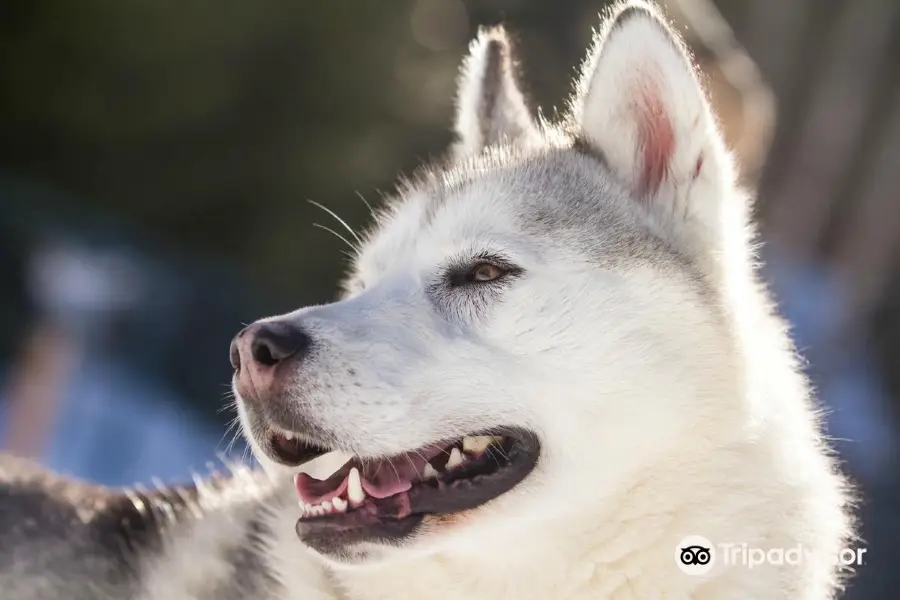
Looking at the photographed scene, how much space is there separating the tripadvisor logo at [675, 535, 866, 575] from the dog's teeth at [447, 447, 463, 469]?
0.36m

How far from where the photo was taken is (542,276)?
4.57ft

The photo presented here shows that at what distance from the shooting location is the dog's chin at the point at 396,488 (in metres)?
1.28

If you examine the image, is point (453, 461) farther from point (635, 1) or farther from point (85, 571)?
point (635, 1)

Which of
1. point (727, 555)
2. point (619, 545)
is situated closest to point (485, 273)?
point (619, 545)

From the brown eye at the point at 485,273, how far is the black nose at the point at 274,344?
313 mm

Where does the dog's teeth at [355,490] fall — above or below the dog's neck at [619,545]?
below

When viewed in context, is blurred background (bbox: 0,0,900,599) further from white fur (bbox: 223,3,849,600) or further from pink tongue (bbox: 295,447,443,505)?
pink tongue (bbox: 295,447,443,505)

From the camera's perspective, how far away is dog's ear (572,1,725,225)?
1430 millimetres

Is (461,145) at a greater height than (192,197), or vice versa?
(461,145)

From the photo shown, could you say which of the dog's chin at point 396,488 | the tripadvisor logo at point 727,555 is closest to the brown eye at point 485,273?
the dog's chin at point 396,488

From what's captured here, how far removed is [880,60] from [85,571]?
3476mm

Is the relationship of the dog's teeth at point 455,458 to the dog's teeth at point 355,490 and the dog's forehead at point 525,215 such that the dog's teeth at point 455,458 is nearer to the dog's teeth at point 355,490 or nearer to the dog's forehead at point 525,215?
the dog's teeth at point 355,490

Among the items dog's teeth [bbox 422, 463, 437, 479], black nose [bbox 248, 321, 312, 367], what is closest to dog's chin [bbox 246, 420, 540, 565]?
dog's teeth [bbox 422, 463, 437, 479]

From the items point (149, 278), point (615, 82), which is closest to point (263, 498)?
point (615, 82)
